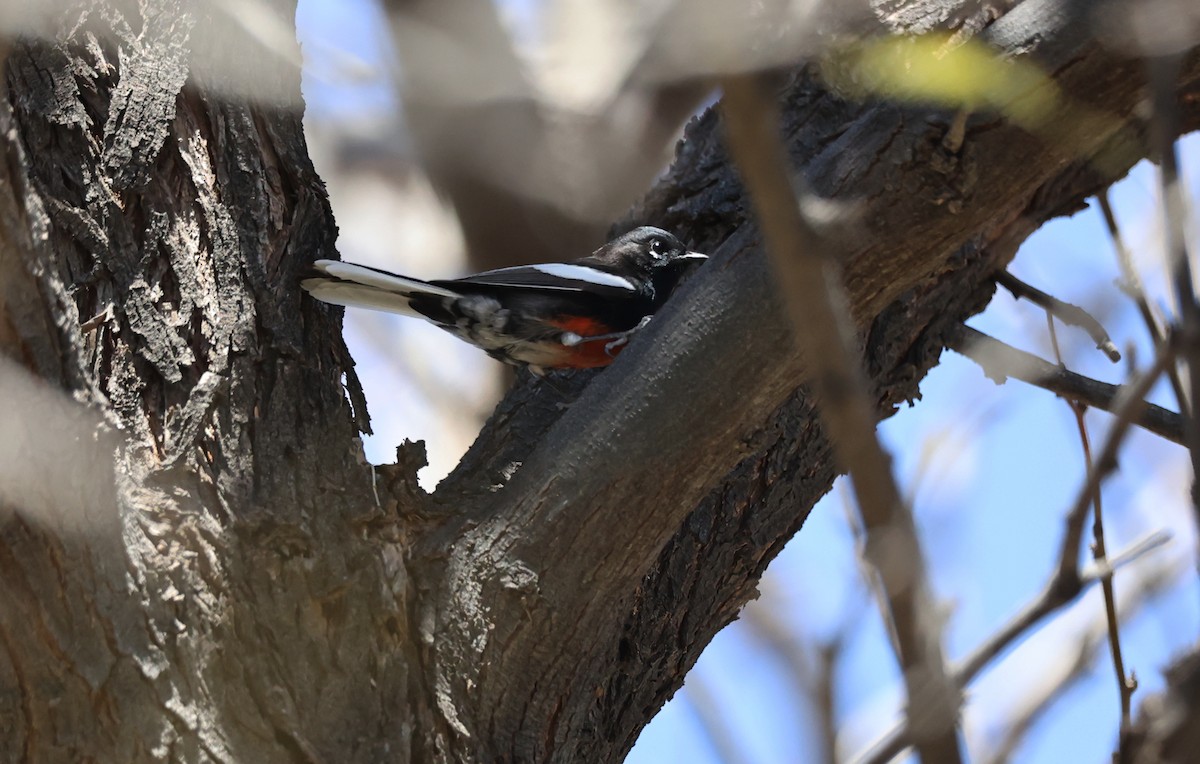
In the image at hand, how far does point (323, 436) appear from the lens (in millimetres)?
2303

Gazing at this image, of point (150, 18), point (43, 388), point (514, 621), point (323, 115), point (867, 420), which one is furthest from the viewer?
point (323, 115)

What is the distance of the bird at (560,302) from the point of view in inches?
152

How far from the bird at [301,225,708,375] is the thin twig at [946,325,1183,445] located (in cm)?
107

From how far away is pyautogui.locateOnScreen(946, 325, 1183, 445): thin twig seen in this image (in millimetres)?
2740

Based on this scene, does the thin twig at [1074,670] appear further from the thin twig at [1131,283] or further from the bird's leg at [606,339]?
the bird's leg at [606,339]

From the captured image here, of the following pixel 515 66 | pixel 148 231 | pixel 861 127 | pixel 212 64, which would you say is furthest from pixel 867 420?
pixel 515 66

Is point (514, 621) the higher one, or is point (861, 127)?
point (861, 127)

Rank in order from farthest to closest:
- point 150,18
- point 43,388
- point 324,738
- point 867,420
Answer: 1. point 150,18
2. point 324,738
3. point 43,388
4. point 867,420

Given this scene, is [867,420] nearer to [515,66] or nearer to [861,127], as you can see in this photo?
[861,127]

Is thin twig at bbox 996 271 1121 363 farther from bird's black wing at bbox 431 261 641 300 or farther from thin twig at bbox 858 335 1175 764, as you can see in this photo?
thin twig at bbox 858 335 1175 764

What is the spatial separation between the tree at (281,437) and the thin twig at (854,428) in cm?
98

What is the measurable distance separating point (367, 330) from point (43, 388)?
24.2 ft

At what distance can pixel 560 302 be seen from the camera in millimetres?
4082

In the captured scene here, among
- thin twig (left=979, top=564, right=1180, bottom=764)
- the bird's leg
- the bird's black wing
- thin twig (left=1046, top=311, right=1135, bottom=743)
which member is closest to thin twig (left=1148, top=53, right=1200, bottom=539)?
thin twig (left=1046, top=311, right=1135, bottom=743)
